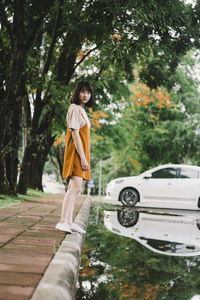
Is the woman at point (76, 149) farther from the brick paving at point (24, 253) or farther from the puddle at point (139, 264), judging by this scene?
the puddle at point (139, 264)

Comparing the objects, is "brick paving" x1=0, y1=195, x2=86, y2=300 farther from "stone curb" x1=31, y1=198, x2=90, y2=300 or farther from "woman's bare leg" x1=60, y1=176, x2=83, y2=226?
"woman's bare leg" x1=60, y1=176, x2=83, y2=226

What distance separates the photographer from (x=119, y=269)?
12.7 feet

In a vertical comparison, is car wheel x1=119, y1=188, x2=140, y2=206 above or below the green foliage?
below

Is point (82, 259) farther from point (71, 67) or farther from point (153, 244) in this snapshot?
point (71, 67)

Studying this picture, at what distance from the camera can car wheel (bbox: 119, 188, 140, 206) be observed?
12461mm

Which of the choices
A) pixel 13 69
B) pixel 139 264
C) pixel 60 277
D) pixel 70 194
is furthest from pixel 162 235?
pixel 13 69

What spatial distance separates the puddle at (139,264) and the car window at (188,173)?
585 centimetres

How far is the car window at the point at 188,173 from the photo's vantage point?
12.5 meters

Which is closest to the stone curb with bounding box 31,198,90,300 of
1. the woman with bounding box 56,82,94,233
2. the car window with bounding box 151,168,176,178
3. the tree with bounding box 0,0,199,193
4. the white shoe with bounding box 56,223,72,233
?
the white shoe with bounding box 56,223,72,233

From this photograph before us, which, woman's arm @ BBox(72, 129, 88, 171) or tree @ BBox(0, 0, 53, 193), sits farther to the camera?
tree @ BBox(0, 0, 53, 193)

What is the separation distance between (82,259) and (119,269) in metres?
0.58

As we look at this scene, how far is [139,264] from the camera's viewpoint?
4098 mm

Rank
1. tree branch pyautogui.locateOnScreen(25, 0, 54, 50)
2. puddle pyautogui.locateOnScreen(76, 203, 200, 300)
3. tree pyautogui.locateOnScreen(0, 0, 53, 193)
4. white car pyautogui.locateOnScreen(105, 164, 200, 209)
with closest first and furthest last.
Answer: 1. puddle pyautogui.locateOnScreen(76, 203, 200, 300)
2. tree branch pyautogui.locateOnScreen(25, 0, 54, 50)
3. tree pyautogui.locateOnScreen(0, 0, 53, 193)
4. white car pyautogui.locateOnScreen(105, 164, 200, 209)

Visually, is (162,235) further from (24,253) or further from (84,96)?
(24,253)
